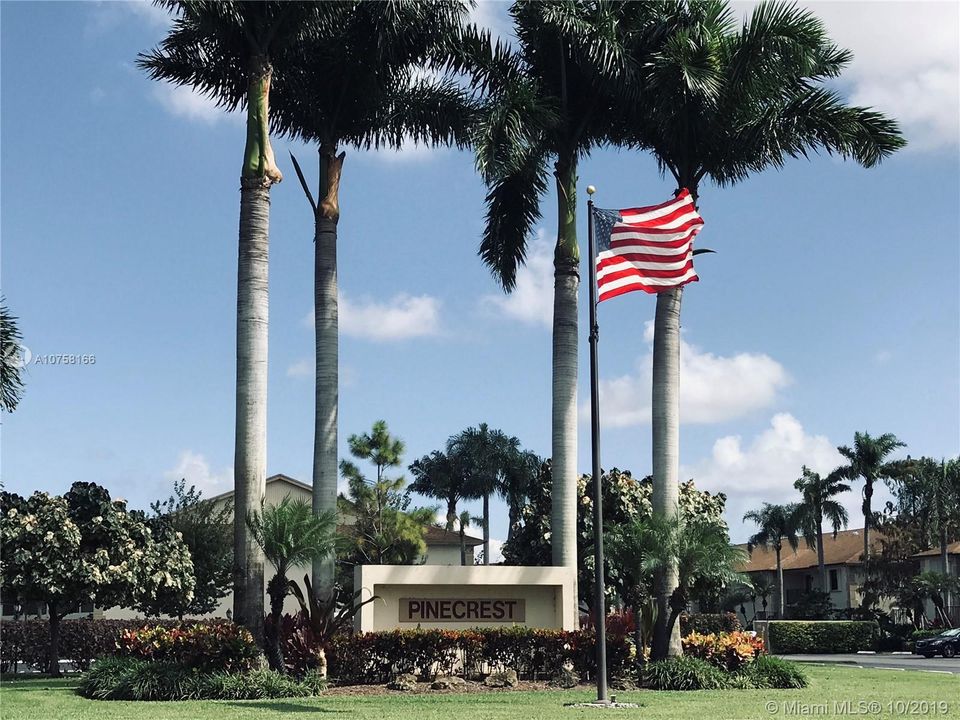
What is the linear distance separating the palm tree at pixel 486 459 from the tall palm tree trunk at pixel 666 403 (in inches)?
1750

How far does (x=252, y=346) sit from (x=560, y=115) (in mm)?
9575

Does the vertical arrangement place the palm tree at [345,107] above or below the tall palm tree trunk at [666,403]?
above

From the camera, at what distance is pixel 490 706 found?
18.4 meters

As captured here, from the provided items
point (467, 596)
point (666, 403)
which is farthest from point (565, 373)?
point (467, 596)

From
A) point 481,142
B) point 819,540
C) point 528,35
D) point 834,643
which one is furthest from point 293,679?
point 819,540

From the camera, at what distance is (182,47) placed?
2538cm

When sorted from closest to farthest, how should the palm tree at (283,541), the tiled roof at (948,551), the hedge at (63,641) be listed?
the palm tree at (283,541) < the hedge at (63,641) < the tiled roof at (948,551)

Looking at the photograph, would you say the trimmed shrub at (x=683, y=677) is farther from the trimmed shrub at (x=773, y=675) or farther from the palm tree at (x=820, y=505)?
the palm tree at (x=820, y=505)

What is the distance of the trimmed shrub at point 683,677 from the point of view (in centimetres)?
2247

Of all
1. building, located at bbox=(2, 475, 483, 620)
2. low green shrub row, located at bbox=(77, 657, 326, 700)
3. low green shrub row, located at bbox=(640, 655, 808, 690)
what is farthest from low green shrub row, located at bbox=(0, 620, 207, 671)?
low green shrub row, located at bbox=(640, 655, 808, 690)

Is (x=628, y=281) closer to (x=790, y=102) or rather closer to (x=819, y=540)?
(x=790, y=102)

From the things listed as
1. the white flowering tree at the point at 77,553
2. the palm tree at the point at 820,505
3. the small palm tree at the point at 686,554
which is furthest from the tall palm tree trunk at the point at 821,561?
the white flowering tree at the point at 77,553

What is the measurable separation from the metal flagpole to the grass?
0.97m

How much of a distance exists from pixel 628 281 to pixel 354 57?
31.5ft
